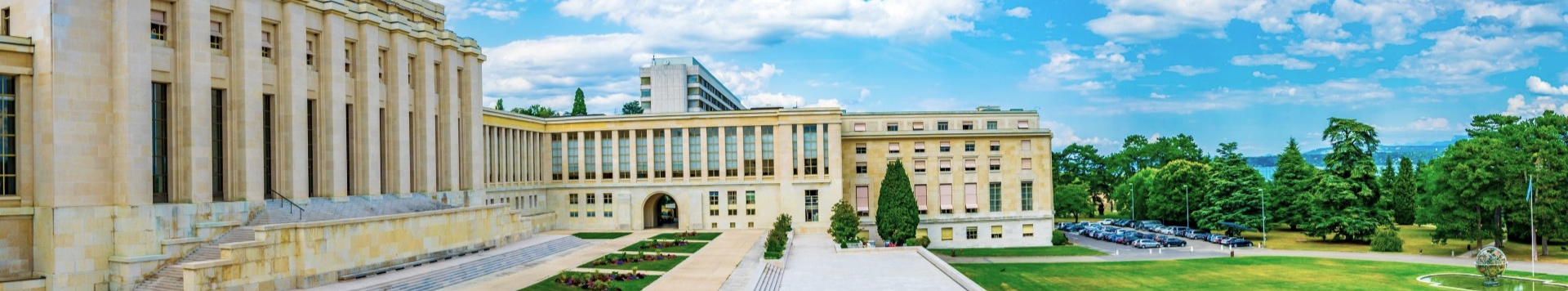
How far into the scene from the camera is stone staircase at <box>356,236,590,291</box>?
118 ft

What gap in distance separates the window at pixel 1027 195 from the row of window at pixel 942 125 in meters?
4.45

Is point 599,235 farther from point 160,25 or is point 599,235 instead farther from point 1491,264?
point 1491,264

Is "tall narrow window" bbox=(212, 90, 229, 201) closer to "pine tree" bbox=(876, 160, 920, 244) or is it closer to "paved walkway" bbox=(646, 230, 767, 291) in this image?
"paved walkway" bbox=(646, 230, 767, 291)

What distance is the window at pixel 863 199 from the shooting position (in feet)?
251

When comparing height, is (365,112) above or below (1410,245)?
above

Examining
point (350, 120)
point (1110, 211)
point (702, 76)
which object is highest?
point (702, 76)

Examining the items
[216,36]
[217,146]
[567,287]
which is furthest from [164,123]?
[567,287]

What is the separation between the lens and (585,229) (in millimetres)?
72500

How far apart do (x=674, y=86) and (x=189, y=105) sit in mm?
80103

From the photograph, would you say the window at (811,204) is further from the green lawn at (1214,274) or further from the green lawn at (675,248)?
the green lawn at (675,248)

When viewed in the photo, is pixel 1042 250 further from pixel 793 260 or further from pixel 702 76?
pixel 702 76

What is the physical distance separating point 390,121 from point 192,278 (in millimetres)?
20304

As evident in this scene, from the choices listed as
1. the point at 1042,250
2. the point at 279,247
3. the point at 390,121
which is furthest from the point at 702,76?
the point at 279,247

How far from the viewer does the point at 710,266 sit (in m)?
44.4
